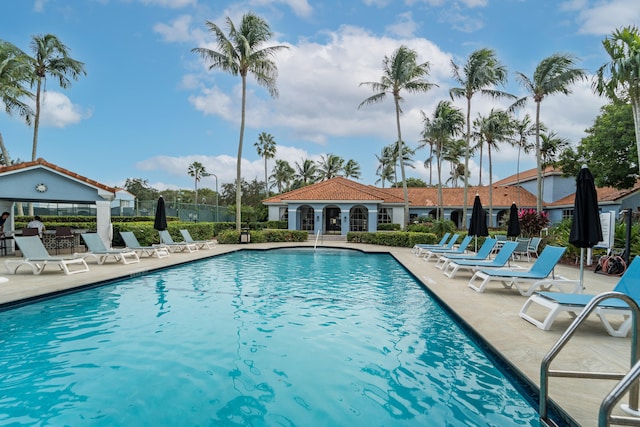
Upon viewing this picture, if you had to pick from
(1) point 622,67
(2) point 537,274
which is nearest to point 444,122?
(1) point 622,67

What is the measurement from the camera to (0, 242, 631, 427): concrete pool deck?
3461 mm

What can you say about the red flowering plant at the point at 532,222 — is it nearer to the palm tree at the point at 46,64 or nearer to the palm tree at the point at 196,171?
the palm tree at the point at 46,64

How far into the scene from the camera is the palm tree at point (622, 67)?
1406 centimetres

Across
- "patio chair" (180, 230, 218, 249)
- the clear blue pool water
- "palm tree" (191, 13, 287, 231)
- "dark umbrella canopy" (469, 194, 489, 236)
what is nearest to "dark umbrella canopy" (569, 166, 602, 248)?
the clear blue pool water

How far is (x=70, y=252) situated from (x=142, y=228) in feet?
10.1

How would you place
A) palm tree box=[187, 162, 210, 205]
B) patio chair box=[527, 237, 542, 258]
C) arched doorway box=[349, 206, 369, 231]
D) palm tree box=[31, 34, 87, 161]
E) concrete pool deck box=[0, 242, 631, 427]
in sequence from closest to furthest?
1. concrete pool deck box=[0, 242, 631, 427]
2. patio chair box=[527, 237, 542, 258]
3. palm tree box=[31, 34, 87, 161]
4. arched doorway box=[349, 206, 369, 231]
5. palm tree box=[187, 162, 210, 205]

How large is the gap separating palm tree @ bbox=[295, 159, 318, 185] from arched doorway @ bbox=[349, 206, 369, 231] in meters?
23.7

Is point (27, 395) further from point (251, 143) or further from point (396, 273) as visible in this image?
point (251, 143)

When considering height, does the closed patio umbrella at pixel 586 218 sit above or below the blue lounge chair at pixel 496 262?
above

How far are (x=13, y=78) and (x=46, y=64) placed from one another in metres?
4.09

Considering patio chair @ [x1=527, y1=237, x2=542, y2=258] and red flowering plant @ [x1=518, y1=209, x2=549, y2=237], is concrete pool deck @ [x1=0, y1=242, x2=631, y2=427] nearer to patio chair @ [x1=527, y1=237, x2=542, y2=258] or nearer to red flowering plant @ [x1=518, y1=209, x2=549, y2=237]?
patio chair @ [x1=527, y1=237, x2=542, y2=258]

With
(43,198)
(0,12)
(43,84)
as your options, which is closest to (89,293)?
(43,198)

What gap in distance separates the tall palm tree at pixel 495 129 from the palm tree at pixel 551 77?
9.37m

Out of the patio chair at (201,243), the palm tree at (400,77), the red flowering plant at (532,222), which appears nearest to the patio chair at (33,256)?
the patio chair at (201,243)
